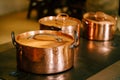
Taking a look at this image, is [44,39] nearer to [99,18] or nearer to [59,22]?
[59,22]

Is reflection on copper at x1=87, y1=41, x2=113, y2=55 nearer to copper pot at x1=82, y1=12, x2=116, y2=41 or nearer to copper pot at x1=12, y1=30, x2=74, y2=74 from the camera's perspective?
copper pot at x1=82, y1=12, x2=116, y2=41

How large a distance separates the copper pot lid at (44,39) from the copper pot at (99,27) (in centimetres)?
34

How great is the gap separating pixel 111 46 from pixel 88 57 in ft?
0.87

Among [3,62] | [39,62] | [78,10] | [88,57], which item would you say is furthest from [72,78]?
[78,10]

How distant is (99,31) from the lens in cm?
168

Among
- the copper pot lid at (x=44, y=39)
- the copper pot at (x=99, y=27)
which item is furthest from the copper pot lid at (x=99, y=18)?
the copper pot lid at (x=44, y=39)

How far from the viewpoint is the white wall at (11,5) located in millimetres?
5422

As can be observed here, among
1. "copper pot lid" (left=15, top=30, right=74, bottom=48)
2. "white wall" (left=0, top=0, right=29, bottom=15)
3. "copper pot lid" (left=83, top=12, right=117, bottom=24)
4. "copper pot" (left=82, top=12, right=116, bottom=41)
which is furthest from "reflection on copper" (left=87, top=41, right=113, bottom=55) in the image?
"white wall" (left=0, top=0, right=29, bottom=15)

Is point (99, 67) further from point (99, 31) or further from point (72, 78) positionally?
point (99, 31)

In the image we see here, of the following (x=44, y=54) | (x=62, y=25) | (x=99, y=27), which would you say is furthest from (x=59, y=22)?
(x=44, y=54)

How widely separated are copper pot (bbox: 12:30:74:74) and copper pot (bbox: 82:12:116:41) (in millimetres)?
406

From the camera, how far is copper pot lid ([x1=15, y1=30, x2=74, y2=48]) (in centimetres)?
124

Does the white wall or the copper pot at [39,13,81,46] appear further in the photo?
the white wall

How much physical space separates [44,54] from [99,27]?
2.07ft
